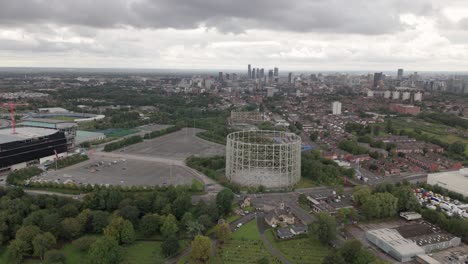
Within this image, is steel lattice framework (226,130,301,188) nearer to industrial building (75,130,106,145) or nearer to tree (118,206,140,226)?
tree (118,206,140,226)

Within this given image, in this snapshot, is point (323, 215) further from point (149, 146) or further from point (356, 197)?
point (149, 146)

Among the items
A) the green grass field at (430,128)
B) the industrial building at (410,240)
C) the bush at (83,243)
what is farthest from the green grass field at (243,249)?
the green grass field at (430,128)

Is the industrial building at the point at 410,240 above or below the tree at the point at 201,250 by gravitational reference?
below

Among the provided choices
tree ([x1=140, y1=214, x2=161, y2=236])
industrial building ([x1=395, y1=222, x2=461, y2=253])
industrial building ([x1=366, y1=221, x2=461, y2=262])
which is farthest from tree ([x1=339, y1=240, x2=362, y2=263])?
tree ([x1=140, y1=214, x2=161, y2=236])

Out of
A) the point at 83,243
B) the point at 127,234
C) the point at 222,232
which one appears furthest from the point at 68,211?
the point at 222,232

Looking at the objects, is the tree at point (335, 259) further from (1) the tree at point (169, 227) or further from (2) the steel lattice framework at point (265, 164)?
(2) the steel lattice framework at point (265, 164)

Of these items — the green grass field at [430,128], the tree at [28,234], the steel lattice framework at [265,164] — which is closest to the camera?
the tree at [28,234]

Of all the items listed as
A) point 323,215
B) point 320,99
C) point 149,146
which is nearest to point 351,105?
point 320,99
